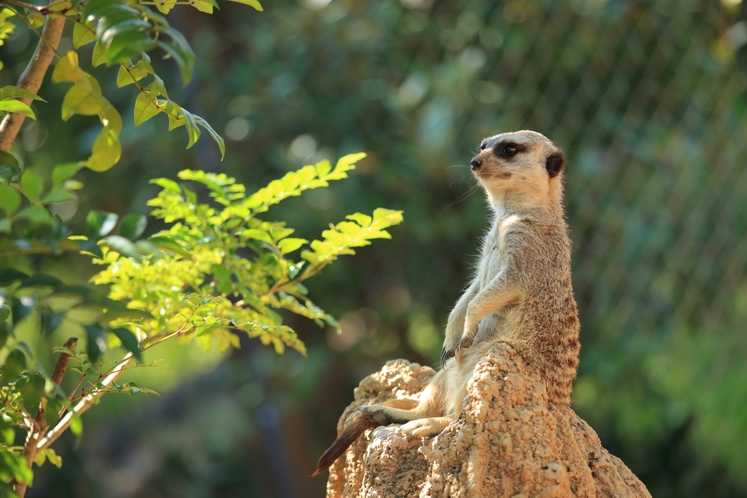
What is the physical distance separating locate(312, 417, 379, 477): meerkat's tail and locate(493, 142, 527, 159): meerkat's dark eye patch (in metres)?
0.67

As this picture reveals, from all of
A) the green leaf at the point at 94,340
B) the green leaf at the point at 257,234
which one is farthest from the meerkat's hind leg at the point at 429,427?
the green leaf at the point at 94,340

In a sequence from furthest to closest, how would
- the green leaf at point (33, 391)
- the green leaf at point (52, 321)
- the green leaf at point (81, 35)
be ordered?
the green leaf at point (81, 35) → the green leaf at point (33, 391) → the green leaf at point (52, 321)

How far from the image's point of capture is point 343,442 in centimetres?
151

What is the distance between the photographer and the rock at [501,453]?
1299 millimetres

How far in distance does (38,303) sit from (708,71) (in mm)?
3954

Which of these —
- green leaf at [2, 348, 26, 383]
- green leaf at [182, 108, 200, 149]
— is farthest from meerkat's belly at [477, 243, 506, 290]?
green leaf at [2, 348, 26, 383]

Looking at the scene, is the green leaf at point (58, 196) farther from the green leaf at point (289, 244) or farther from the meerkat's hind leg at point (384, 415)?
the meerkat's hind leg at point (384, 415)

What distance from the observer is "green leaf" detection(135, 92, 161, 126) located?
110 centimetres

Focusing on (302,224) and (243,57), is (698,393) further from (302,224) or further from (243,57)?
(243,57)

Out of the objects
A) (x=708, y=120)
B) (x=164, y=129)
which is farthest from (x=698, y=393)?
(x=164, y=129)

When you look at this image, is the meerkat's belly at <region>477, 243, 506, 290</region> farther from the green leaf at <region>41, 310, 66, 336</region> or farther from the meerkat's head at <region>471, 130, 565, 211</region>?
the green leaf at <region>41, 310, 66, 336</region>

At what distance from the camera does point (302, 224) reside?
3.79 m

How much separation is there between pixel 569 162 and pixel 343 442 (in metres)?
2.76

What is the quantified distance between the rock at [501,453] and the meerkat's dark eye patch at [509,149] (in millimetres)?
551
